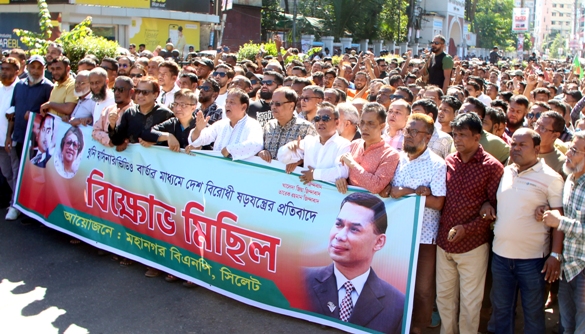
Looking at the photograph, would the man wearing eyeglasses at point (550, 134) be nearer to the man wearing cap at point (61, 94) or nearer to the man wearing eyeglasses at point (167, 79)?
the man wearing eyeglasses at point (167, 79)

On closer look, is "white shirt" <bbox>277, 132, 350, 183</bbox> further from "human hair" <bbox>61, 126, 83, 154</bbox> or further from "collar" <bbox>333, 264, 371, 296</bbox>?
"human hair" <bbox>61, 126, 83, 154</bbox>

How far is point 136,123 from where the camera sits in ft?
20.0

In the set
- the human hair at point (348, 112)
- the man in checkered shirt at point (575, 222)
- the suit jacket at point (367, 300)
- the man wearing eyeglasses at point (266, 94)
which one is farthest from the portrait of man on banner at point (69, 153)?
the man in checkered shirt at point (575, 222)

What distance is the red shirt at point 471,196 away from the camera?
440 cm

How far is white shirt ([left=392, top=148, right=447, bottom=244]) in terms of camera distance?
448cm

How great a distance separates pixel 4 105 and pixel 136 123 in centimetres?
275

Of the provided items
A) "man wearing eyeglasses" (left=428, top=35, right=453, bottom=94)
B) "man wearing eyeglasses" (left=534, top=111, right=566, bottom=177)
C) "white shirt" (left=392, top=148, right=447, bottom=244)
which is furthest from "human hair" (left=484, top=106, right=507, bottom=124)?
"man wearing eyeglasses" (left=428, top=35, right=453, bottom=94)

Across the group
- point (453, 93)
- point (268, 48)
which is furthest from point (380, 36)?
point (453, 93)

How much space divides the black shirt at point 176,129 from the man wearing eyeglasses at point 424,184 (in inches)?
90.7

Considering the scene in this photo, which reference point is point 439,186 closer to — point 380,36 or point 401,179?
point 401,179

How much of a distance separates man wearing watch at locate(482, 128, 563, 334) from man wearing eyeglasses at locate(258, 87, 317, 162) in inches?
74.7

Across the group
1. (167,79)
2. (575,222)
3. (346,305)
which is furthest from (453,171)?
(167,79)

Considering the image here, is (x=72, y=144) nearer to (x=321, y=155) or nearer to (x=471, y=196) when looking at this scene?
(x=321, y=155)

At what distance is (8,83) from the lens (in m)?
7.84
